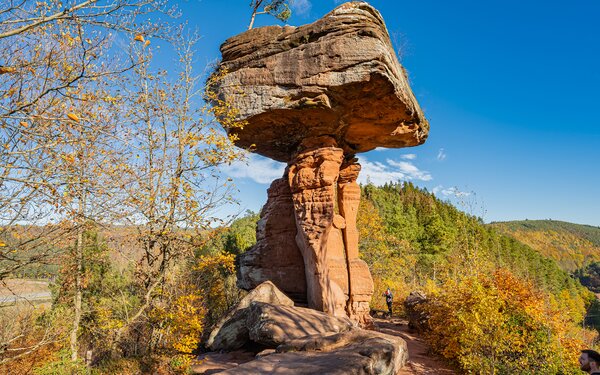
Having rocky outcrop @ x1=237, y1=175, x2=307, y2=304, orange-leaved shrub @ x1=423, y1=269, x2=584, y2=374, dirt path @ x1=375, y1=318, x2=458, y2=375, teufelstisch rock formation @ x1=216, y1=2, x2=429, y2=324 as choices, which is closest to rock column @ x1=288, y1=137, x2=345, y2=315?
teufelstisch rock formation @ x1=216, y1=2, x2=429, y2=324

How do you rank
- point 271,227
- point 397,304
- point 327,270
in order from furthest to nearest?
1. point 397,304
2. point 271,227
3. point 327,270

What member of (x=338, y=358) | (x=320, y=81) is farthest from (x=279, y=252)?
(x=338, y=358)

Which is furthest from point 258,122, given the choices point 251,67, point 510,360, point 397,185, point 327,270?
point 397,185

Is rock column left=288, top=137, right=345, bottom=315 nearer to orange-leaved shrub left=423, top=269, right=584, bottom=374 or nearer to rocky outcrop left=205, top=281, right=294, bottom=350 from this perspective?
rocky outcrop left=205, top=281, right=294, bottom=350

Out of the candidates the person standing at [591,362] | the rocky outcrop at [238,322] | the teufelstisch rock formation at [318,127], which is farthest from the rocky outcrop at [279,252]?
the person standing at [591,362]

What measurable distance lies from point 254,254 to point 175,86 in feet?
24.8

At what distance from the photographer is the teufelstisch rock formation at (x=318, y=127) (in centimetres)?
895

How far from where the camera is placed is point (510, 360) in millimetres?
8898

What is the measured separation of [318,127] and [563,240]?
641ft

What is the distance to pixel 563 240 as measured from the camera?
15500 centimetres

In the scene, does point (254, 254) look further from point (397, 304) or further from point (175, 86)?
point (397, 304)

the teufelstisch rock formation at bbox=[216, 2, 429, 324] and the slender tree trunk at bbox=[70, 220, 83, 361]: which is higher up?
the teufelstisch rock formation at bbox=[216, 2, 429, 324]

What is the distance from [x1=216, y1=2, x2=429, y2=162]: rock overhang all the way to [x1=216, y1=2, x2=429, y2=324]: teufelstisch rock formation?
3 centimetres

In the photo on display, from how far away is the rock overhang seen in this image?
8750 millimetres
